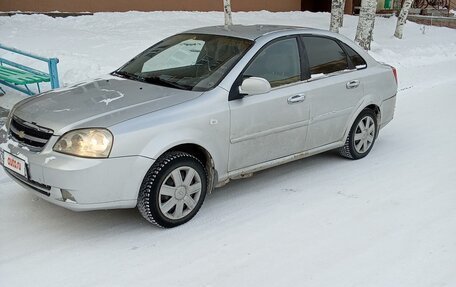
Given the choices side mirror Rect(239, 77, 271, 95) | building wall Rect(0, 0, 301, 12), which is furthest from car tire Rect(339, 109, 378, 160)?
building wall Rect(0, 0, 301, 12)

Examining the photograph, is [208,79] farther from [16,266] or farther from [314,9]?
[314,9]

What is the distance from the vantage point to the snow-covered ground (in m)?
3.24

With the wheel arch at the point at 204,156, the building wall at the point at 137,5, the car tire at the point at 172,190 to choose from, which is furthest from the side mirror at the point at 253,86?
the building wall at the point at 137,5

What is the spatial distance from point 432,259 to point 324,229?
804 millimetres

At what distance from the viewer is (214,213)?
4.16m

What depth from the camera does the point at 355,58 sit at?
17.7ft

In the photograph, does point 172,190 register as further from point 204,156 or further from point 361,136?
point 361,136

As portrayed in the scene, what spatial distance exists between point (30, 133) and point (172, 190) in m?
1.13

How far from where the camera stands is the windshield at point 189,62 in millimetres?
4235

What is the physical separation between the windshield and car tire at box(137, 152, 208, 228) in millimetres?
681

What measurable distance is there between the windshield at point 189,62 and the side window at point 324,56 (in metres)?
0.74

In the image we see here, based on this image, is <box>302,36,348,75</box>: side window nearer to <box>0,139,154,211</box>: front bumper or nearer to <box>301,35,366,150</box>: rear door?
<box>301,35,366,150</box>: rear door

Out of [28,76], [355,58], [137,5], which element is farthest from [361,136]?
[137,5]

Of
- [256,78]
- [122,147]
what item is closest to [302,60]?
[256,78]
